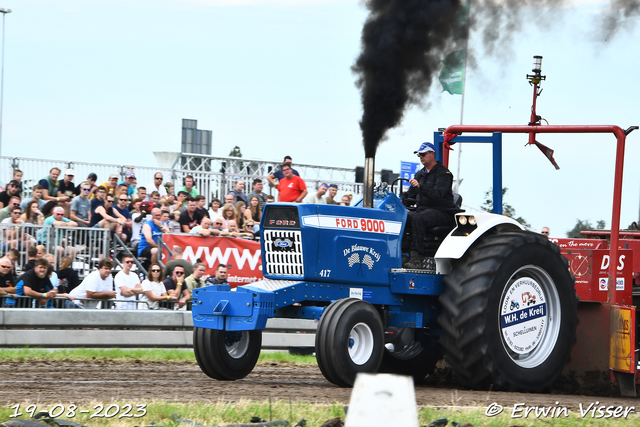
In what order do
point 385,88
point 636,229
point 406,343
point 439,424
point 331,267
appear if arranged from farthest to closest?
1. point 636,229
2. point 406,343
3. point 385,88
4. point 331,267
5. point 439,424

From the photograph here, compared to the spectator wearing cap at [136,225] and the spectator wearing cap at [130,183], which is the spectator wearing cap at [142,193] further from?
the spectator wearing cap at [136,225]

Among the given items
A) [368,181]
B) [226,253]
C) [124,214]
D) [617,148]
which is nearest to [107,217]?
[124,214]

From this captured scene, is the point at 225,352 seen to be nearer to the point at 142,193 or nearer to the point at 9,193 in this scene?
the point at 9,193

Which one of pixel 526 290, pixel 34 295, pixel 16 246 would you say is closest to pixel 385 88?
pixel 526 290

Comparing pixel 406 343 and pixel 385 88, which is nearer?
pixel 385 88

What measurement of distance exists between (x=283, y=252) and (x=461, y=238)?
1.65 meters

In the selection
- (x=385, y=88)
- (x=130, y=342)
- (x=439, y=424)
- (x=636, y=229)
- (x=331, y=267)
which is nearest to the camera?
(x=439, y=424)

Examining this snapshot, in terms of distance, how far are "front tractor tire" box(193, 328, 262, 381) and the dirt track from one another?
118mm

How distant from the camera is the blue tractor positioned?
304 inches

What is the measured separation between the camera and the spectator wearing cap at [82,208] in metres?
13.6

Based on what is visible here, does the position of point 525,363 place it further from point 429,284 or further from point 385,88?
point 385,88

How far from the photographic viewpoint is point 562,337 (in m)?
8.48

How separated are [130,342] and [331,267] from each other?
3.85 m

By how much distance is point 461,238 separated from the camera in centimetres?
816
